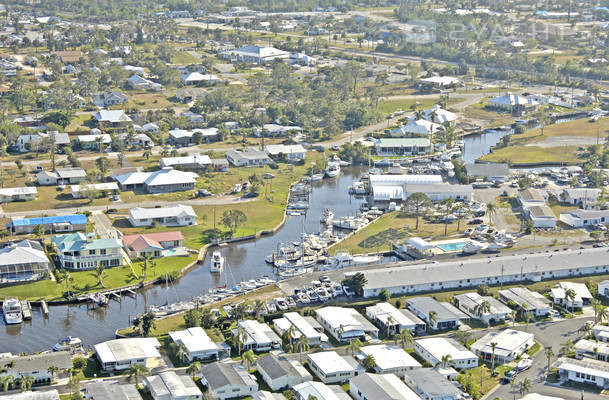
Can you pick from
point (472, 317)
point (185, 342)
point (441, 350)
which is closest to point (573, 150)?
point (472, 317)

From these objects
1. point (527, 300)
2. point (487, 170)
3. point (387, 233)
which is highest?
point (487, 170)

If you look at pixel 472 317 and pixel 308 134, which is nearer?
pixel 472 317

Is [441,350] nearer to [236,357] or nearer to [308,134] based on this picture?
[236,357]

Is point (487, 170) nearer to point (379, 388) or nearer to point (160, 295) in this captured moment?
point (160, 295)

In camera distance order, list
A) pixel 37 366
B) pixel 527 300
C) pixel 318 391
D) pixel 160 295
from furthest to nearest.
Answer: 1. pixel 160 295
2. pixel 527 300
3. pixel 37 366
4. pixel 318 391

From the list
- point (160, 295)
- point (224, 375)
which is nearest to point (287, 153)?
point (160, 295)

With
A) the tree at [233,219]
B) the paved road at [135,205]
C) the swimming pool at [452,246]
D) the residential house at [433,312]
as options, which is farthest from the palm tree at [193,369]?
the paved road at [135,205]

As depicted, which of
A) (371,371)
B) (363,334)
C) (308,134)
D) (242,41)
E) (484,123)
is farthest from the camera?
(242,41)

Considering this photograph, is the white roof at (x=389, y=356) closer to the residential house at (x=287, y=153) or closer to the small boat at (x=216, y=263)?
the small boat at (x=216, y=263)
